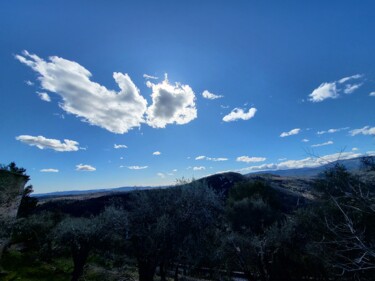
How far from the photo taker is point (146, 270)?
2033 cm

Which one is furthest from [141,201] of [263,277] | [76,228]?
[263,277]

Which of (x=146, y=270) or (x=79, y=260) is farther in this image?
(x=79, y=260)

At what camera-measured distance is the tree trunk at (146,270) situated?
790 inches

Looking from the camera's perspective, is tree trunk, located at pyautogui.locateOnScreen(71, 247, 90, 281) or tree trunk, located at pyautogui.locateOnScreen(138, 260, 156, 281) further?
tree trunk, located at pyautogui.locateOnScreen(71, 247, 90, 281)

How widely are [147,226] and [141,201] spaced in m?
2.37

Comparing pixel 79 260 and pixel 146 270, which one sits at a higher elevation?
pixel 79 260

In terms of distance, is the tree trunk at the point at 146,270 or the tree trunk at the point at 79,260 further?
the tree trunk at the point at 79,260

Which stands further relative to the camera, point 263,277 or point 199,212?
point 263,277

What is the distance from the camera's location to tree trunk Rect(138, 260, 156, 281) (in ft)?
65.8

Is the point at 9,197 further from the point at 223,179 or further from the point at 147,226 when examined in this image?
the point at 223,179

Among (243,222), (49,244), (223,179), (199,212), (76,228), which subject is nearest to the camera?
(199,212)

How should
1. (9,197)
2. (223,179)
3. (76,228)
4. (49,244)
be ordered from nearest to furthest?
(9,197) → (76,228) → (49,244) → (223,179)

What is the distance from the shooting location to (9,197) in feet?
57.1

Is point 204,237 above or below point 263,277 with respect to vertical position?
above
